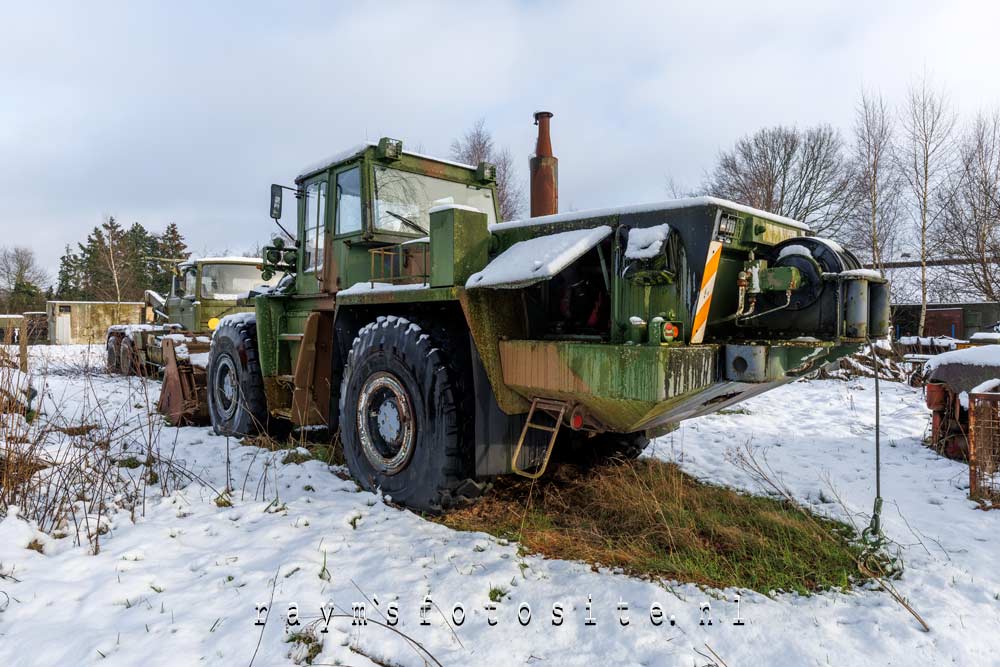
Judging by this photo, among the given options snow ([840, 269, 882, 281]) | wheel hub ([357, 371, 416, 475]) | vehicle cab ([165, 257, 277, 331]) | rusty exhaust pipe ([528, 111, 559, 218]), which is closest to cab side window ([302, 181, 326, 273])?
wheel hub ([357, 371, 416, 475])

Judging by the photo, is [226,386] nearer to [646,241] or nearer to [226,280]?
[646,241]

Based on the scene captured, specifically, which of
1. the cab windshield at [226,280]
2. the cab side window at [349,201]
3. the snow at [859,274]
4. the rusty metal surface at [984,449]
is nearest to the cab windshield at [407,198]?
the cab side window at [349,201]

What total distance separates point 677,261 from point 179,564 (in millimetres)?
3025

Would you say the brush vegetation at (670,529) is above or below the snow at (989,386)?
below

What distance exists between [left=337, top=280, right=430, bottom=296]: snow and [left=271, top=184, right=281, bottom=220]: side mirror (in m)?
1.48

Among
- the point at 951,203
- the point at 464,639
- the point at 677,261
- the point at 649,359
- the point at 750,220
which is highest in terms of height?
the point at 951,203

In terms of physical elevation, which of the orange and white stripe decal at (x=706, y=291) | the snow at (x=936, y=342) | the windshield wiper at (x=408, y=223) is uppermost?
the windshield wiper at (x=408, y=223)

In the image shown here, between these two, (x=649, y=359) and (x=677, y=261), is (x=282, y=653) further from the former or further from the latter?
(x=677, y=261)

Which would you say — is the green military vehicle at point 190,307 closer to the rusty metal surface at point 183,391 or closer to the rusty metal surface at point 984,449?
the rusty metal surface at point 183,391

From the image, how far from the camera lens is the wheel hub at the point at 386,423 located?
405 cm

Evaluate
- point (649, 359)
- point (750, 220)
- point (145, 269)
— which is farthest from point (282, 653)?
point (145, 269)

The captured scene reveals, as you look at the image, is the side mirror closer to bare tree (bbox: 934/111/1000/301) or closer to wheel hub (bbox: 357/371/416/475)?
wheel hub (bbox: 357/371/416/475)

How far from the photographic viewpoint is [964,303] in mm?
21234

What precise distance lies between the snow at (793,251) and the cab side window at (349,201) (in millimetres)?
3246
